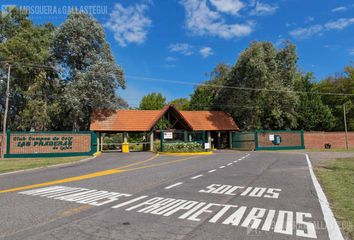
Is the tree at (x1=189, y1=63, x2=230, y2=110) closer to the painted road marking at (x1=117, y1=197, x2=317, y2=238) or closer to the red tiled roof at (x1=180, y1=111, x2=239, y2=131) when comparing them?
the red tiled roof at (x1=180, y1=111, x2=239, y2=131)

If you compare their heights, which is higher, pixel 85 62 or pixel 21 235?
pixel 85 62

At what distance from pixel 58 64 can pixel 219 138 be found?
78.2 feet

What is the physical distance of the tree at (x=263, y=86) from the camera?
34719mm

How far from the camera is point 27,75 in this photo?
34.3 metres

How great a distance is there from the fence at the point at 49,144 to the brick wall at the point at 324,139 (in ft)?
84.0

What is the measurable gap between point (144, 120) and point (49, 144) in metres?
12.0

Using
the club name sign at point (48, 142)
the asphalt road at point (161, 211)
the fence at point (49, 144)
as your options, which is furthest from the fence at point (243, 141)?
the asphalt road at point (161, 211)

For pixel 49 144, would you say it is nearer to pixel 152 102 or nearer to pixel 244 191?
pixel 244 191

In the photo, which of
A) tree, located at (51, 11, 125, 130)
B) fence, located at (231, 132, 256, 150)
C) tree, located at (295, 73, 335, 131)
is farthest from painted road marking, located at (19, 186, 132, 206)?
tree, located at (295, 73, 335, 131)

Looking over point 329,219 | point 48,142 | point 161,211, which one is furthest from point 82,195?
point 48,142

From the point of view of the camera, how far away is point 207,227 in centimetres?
481

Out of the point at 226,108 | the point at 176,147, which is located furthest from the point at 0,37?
the point at 226,108

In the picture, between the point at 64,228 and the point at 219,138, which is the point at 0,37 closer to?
the point at 219,138

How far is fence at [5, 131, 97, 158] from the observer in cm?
2247
